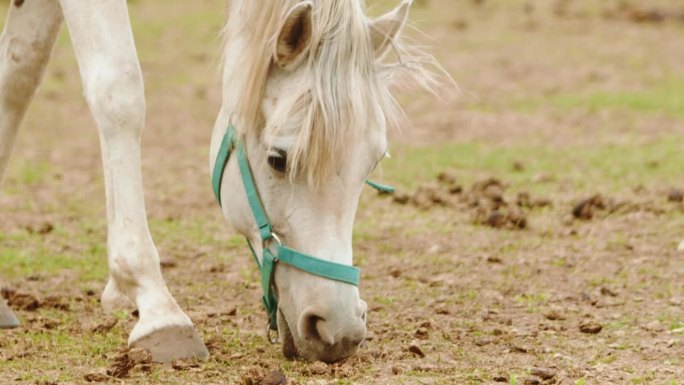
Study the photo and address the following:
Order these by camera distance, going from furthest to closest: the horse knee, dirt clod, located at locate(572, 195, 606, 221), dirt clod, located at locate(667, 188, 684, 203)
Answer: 1. dirt clod, located at locate(667, 188, 684, 203)
2. dirt clod, located at locate(572, 195, 606, 221)
3. the horse knee

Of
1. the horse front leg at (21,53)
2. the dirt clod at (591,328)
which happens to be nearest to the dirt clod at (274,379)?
the dirt clod at (591,328)

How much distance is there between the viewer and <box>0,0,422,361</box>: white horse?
359 centimetres

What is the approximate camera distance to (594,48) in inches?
512

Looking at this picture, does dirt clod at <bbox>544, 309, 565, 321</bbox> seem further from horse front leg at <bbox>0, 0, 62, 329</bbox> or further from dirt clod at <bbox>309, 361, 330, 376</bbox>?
horse front leg at <bbox>0, 0, 62, 329</bbox>

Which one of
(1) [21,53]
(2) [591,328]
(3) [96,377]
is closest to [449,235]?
(2) [591,328]

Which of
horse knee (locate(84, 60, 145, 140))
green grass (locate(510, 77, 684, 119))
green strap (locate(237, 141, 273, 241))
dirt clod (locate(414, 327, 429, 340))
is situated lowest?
dirt clod (locate(414, 327, 429, 340))

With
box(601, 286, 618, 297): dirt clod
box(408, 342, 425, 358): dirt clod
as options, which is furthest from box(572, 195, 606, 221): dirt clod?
box(408, 342, 425, 358): dirt clod

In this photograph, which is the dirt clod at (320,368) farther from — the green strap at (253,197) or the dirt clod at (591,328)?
the dirt clod at (591,328)

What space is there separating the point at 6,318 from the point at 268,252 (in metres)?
1.36

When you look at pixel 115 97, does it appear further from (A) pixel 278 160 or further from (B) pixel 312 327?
(B) pixel 312 327

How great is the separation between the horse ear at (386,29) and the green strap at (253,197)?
51 centimetres

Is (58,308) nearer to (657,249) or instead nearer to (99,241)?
(99,241)

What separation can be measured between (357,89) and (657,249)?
281cm

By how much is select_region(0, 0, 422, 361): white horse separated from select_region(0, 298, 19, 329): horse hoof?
24.0 inches
